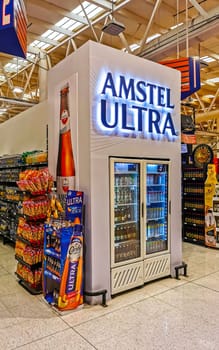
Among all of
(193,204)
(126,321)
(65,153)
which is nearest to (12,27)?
(65,153)

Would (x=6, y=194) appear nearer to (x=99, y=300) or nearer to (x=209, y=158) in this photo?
(x=99, y=300)

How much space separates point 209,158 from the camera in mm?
6684

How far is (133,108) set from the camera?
4086 mm

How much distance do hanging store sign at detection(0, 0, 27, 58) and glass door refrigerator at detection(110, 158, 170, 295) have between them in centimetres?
175

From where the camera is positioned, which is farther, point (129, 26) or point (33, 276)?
point (129, 26)

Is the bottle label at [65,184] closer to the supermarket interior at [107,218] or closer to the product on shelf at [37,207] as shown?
the supermarket interior at [107,218]

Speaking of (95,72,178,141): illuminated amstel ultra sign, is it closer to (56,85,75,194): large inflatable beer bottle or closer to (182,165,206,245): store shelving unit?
(56,85,75,194): large inflatable beer bottle

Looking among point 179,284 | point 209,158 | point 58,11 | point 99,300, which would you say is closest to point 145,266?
point 179,284

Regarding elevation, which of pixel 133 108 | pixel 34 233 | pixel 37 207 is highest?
pixel 133 108

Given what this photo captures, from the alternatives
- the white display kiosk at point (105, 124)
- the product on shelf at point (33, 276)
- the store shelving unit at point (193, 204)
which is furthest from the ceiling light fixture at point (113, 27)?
the product on shelf at point (33, 276)

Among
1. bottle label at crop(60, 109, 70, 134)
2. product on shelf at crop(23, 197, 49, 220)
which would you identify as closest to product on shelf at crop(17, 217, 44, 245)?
product on shelf at crop(23, 197, 49, 220)

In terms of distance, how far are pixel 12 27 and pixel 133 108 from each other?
6.59 ft

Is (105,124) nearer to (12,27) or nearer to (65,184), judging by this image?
(65,184)

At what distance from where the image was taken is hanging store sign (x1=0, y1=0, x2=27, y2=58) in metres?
2.55
